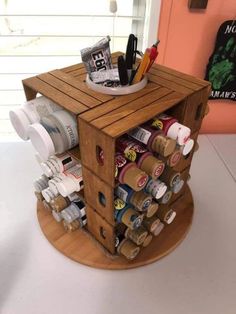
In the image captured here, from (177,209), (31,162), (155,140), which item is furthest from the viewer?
(31,162)

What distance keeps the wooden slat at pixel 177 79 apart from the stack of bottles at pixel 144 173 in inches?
2.7

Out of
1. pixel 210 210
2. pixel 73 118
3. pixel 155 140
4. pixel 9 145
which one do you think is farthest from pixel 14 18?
pixel 210 210

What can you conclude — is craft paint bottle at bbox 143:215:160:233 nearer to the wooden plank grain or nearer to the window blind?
the wooden plank grain

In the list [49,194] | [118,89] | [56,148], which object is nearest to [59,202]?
[49,194]

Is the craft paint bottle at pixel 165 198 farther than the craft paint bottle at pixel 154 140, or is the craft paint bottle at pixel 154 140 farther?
the craft paint bottle at pixel 165 198

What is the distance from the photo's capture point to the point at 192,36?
2.29 feet

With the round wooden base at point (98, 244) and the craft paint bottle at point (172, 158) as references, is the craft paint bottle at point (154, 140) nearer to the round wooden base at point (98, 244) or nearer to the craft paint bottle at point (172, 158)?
the craft paint bottle at point (172, 158)

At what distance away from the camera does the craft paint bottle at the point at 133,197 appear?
1.48ft

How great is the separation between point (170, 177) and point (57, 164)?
196 mm

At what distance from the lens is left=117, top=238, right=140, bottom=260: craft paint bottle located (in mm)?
508

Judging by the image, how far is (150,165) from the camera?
0.42 meters

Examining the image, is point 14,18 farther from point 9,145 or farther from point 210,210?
point 210,210

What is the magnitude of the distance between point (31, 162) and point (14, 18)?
358 millimetres

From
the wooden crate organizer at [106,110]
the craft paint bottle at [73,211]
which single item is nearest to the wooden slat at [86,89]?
the wooden crate organizer at [106,110]
